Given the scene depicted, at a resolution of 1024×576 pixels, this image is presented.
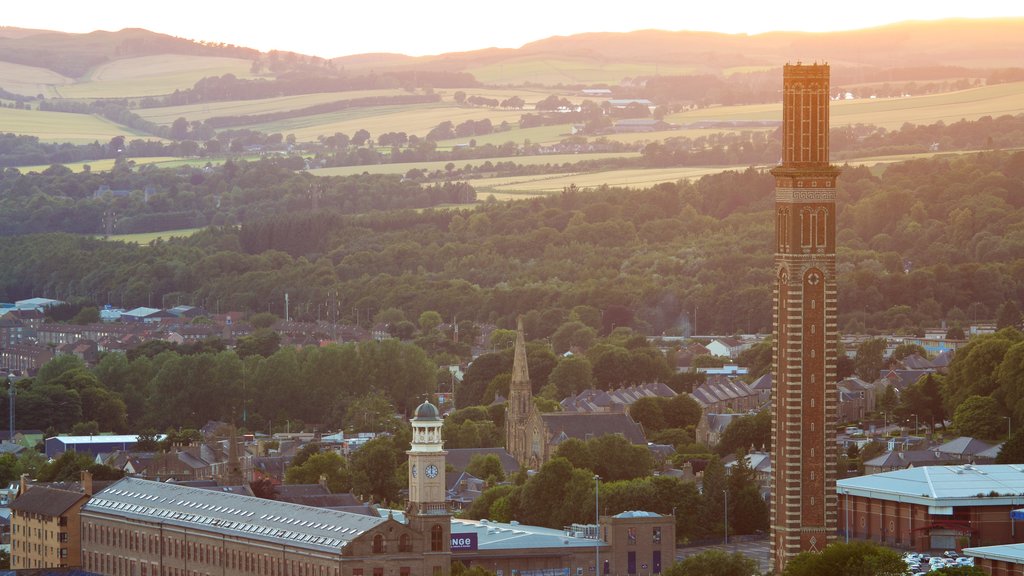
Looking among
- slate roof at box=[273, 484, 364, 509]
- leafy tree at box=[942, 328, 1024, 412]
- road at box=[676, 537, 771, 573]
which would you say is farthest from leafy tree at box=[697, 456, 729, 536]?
leafy tree at box=[942, 328, 1024, 412]

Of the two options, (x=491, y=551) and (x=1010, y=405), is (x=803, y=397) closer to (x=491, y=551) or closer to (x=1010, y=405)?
(x=491, y=551)

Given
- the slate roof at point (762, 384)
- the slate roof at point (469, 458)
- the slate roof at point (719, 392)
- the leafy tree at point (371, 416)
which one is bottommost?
the leafy tree at point (371, 416)

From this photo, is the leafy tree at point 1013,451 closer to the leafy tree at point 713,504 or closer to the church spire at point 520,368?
the leafy tree at point 713,504

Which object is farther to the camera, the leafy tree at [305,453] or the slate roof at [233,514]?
the leafy tree at [305,453]

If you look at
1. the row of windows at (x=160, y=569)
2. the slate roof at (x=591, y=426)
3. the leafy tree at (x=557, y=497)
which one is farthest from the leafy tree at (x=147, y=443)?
the row of windows at (x=160, y=569)

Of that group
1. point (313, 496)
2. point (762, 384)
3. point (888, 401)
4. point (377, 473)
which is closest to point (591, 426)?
point (377, 473)

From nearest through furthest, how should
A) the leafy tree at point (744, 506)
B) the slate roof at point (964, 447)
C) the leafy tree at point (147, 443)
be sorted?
the leafy tree at point (744, 506)
the slate roof at point (964, 447)
the leafy tree at point (147, 443)

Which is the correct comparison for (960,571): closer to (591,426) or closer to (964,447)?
(964,447)
